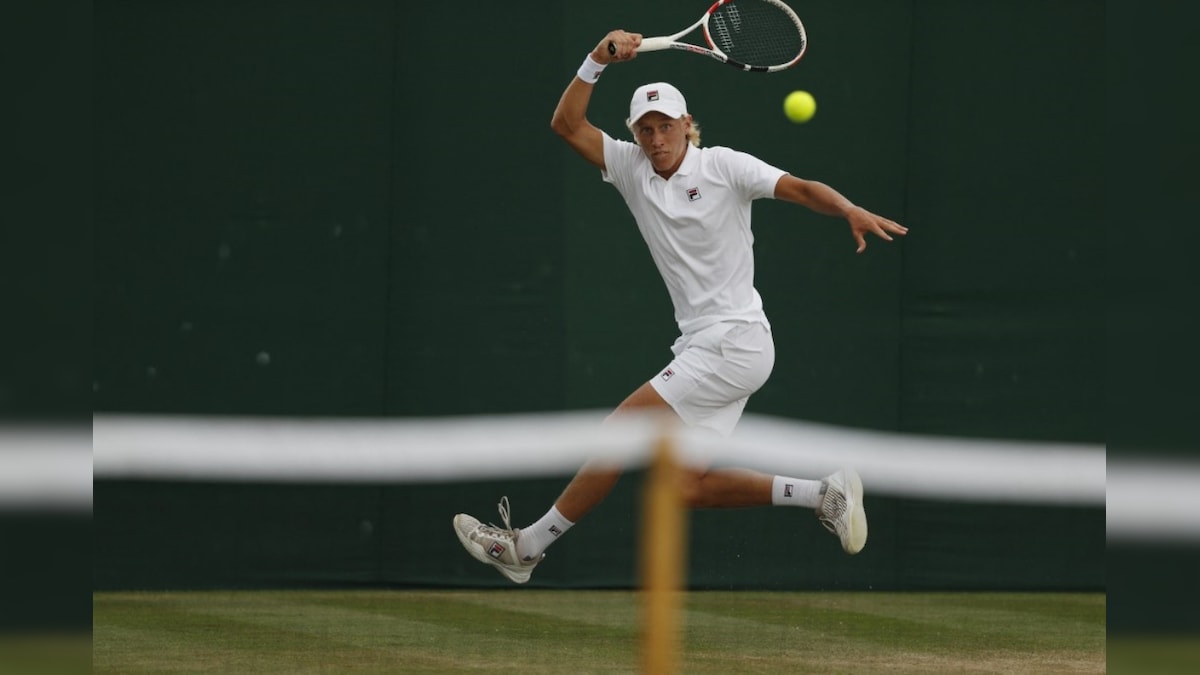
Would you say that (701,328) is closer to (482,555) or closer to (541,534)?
(541,534)

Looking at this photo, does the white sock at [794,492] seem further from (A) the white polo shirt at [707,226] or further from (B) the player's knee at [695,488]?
(A) the white polo shirt at [707,226]

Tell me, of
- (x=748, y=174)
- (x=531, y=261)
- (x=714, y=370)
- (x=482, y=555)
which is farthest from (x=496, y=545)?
(x=531, y=261)

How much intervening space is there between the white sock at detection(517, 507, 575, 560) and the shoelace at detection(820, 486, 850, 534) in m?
0.87

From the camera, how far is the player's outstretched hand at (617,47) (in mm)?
5609

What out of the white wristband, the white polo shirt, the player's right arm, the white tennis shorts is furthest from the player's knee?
the white wristband

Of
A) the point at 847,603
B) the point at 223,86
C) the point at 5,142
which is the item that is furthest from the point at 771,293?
the point at 5,142

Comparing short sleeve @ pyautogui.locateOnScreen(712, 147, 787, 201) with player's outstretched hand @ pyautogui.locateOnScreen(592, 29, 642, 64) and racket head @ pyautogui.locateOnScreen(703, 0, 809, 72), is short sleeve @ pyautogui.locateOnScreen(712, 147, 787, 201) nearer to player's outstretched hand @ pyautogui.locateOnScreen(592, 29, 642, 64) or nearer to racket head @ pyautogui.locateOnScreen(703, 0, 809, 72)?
player's outstretched hand @ pyautogui.locateOnScreen(592, 29, 642, 64)

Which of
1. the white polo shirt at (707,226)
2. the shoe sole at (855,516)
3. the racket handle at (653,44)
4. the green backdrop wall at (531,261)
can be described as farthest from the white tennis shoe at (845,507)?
the green backdrop wall at (531,261)

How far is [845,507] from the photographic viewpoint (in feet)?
19.0

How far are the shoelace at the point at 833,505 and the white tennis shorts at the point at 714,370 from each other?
0.46m

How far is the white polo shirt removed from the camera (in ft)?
19.0

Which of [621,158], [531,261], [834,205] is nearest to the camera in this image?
[834,205]

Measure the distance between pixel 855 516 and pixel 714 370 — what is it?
2.24ft

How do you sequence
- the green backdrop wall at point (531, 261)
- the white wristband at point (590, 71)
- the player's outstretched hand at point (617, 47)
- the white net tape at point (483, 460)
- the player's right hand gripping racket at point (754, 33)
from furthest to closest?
the green backdrop wall at point (531, 261) < the player's right hand gripping racket at point (754, 33) < the white wristband at point (590, 71) < the player's outstretched hand at point (617, 47) < the white net tape at point (483, 460)
